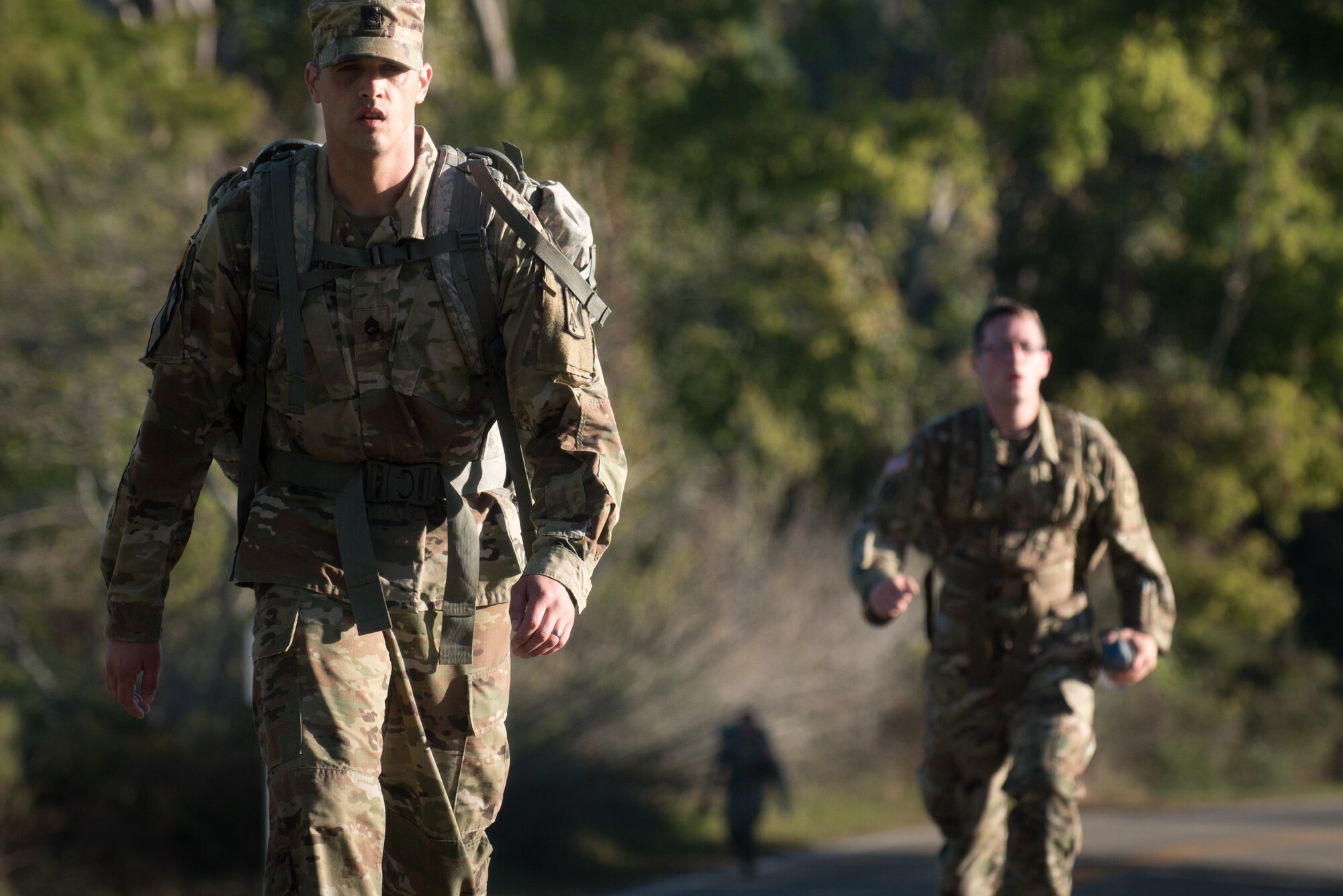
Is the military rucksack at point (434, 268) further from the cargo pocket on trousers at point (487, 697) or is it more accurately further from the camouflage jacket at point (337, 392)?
the cargo pocket on trousers at point (487, 697)

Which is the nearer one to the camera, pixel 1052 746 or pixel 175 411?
pixel 175 411

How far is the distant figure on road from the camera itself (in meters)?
15.7

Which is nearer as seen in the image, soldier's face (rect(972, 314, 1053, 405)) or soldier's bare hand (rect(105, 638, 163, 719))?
soldier's bare hand (rect(105, 638, 163, 719))

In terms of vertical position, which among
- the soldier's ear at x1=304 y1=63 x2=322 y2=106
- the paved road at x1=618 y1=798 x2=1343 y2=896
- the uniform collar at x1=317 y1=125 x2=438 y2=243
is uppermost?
the soldier's ear at x1=304 y1=63 x2=322 y2=106

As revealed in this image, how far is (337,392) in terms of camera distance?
4.22 metres

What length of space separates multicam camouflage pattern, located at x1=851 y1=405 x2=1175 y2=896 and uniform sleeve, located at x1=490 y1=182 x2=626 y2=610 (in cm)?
263

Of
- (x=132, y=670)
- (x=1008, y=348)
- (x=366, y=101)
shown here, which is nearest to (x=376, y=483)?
(x=132, y=670)

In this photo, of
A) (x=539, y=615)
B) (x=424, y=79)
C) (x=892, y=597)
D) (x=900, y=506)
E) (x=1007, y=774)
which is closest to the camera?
(x=539, y=615)

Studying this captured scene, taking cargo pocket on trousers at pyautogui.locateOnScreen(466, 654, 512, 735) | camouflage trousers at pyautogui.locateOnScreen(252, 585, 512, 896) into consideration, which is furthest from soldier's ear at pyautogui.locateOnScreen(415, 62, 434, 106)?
cargo pocket on trousers at pyautogui.locateOnScreen(466, 654, 512, 735)

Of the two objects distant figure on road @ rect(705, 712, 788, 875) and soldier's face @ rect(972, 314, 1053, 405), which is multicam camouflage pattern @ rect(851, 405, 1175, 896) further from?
distant figure on road @ rect(705, 712, 788, 875)

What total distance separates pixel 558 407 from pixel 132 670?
1.04 meters

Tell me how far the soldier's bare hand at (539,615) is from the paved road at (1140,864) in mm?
9747

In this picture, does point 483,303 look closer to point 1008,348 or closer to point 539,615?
point 539,615

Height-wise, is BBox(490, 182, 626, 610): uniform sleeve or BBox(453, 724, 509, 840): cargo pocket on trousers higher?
BBox(490, 182, 626, 610): uniform sleeve
